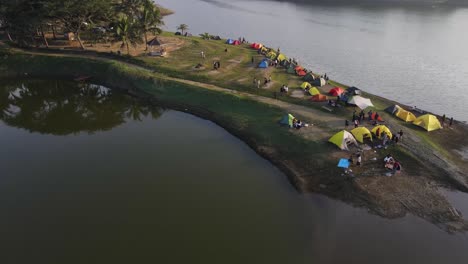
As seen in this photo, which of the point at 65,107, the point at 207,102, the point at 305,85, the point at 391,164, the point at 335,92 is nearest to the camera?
the point at 391,164

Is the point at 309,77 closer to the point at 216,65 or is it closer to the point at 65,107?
the point at 216,65

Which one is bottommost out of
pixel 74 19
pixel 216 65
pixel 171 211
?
pixel 171 211

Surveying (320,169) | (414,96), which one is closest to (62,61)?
(320,169)

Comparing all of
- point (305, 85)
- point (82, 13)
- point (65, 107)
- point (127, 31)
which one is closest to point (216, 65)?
point (305, 85)

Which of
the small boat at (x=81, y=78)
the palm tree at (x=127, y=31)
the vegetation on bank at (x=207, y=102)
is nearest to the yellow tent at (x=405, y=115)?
the vegetation on bank at (x=207, y=102)

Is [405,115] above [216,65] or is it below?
below

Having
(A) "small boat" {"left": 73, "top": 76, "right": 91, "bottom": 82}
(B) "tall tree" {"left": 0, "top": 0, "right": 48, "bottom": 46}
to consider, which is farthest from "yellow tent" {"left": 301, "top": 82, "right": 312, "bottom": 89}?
(B) "tall tree" {"left": 0, "top": 0, "right": 48, "bottom": 46}
